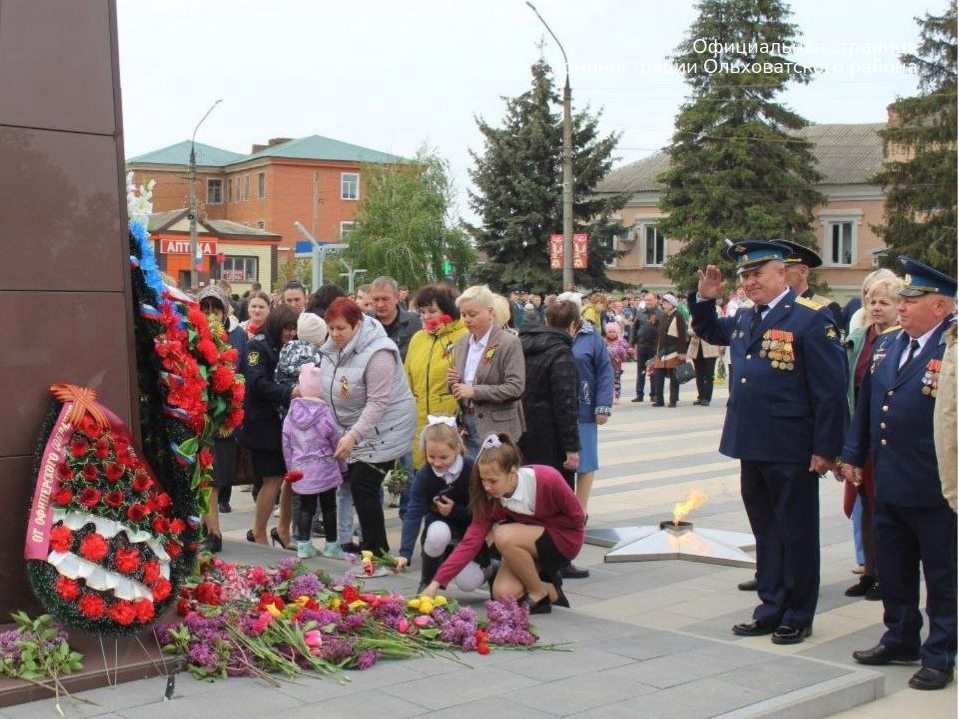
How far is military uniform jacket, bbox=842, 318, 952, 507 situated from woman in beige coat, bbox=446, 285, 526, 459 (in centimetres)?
242

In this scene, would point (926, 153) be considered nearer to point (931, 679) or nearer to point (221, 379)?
point (931, 679)

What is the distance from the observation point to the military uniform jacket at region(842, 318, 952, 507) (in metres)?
5.62

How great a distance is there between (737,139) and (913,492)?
42.8 m

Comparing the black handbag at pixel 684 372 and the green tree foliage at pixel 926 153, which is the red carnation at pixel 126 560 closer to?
the black handbag at pixel 684 372

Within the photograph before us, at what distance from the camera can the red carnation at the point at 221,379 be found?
5867mm

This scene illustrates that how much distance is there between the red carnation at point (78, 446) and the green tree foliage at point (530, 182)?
3961cm

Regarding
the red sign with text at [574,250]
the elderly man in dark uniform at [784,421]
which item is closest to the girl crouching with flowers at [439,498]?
the elderly man in dark uniform at [784,421]

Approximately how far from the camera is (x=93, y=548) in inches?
201

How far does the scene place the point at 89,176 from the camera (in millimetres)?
5438

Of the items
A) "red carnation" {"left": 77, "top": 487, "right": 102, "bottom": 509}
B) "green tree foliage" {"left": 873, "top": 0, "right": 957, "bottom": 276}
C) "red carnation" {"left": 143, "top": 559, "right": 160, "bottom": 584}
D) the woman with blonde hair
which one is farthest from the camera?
"green tree foliage" {"left": 873, "top": 0, "right": 957, "bottom": 276}

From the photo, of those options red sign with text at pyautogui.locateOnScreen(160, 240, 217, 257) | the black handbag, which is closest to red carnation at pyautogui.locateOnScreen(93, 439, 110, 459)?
the black handbag

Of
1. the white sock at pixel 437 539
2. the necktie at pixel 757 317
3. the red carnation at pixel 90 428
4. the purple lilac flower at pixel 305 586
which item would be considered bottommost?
the purple lilac flower at pixel 305 586

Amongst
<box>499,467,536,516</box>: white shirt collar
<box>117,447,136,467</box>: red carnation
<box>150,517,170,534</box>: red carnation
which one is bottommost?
<box>499,467,536,516</box>: white shirt collar

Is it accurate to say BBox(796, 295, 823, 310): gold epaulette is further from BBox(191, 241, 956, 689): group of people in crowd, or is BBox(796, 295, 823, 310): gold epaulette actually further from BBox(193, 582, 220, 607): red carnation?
BBox(193, 582, 220, 607): red carnation
